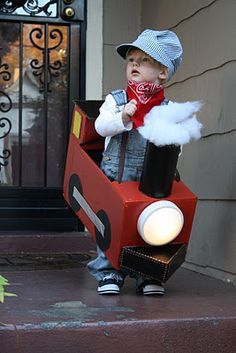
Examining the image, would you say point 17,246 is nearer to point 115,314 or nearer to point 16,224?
point 16,224

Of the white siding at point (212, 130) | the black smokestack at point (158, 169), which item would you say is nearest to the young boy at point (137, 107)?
the black smokestack at point (158, 169)

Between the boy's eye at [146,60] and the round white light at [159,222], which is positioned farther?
the boy's eye at [146,60]

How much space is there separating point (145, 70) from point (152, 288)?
2.93 feet

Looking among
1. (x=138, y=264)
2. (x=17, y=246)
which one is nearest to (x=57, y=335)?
(x=138, y=264)

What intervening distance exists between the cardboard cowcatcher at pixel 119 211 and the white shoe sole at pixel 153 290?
0.36ft

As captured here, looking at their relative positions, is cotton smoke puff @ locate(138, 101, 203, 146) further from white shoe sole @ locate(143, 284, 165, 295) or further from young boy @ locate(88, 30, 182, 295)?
white shoe sole @ locate(143, 284, 165, 295)

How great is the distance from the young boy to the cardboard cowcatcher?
3.2 inches

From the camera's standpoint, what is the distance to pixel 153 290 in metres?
2.58

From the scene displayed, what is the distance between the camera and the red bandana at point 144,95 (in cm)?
255

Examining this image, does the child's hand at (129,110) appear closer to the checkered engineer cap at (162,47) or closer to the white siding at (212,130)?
the checkered engineer cap at (162,47)

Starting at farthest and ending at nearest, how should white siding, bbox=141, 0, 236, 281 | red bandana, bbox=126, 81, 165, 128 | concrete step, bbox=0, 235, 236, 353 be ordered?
white siding, bbox=141, 0, 236, 281 → red bandana, bbox=126, 81, 165, 128 → concrete step, bbox=0, 235, 236, 353

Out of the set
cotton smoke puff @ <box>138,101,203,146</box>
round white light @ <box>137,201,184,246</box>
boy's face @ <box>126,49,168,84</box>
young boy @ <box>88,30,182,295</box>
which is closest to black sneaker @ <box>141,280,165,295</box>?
young boy @ <box>88,30,182,295</box>

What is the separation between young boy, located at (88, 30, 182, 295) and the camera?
2.56 metres

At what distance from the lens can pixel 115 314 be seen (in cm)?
221
